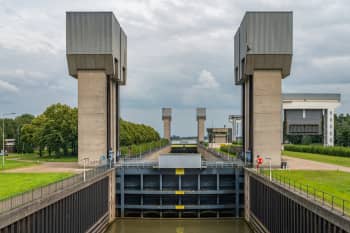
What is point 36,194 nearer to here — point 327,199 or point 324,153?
point 327,199

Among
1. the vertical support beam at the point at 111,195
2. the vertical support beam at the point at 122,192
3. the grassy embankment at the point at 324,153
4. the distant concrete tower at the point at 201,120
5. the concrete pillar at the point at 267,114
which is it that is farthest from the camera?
the distant concrete tower at the point at 201,120

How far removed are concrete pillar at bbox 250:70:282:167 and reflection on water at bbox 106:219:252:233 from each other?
943 centimetres

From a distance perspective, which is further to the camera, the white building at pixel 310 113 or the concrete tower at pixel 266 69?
the white building at pixel 310 113

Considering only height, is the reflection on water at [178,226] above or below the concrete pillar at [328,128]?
below

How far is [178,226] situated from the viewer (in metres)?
40.7

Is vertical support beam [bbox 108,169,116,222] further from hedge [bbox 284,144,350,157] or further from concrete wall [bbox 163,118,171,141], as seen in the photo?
concrete wall [bbox 163,118,171,141]

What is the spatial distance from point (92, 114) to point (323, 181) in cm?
2562

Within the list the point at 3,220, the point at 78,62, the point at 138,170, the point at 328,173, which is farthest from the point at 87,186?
the point at 328,173

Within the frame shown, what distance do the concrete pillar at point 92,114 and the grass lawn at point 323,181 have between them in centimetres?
1968

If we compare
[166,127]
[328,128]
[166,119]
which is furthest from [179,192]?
[166,127]

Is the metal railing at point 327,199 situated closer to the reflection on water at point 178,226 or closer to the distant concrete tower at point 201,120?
the reflection on water at point 178,226

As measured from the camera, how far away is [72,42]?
4769 cm

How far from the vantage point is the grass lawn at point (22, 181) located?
31.0 meters

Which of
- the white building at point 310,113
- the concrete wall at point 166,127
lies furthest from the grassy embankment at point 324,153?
the concrete wall at point 166,127
